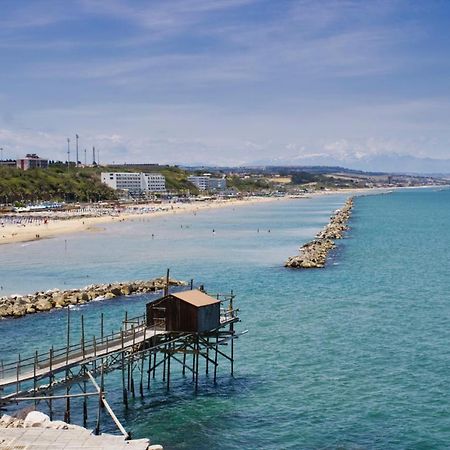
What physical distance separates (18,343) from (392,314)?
2429 centimetres

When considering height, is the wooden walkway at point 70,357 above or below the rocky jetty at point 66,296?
above

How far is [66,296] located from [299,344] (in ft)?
64.6

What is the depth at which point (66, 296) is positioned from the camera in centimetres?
5247

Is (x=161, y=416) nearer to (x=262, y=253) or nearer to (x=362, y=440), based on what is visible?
(x=362, y=440)

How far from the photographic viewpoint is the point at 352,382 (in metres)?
33.6

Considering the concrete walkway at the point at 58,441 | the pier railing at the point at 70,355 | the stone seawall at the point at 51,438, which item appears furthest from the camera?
the pier railing at the point at 70,355

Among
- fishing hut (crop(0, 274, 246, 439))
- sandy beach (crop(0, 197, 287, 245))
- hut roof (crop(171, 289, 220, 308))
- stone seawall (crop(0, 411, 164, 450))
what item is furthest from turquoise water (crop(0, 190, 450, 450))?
A: sandy beach (crop(0, 197, 287, 245))

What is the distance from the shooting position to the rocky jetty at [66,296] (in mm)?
48688

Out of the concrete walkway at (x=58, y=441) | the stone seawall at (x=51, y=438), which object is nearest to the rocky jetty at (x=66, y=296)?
the stone seawall at (x=51, y=438)

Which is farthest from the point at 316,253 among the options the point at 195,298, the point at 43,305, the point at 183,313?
the point at 183,313

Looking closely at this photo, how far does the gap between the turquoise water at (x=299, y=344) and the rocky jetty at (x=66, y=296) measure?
1.69 meters

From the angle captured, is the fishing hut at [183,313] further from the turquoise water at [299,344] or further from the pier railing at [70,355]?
the turquoise water at [299,344]

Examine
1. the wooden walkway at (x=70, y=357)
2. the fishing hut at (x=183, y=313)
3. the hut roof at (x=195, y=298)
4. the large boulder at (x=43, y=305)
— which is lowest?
the large boulder at (x=43, y=305)

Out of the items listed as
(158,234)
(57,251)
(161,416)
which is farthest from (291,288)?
(158,234)
